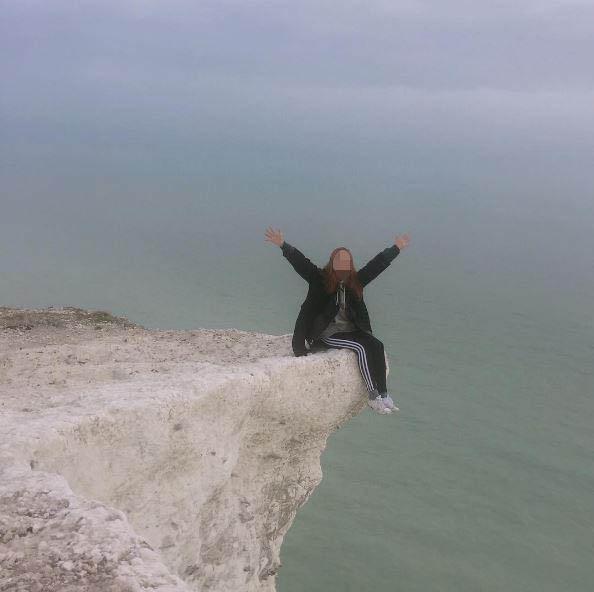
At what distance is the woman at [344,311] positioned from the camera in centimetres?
603

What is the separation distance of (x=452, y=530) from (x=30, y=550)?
837cm

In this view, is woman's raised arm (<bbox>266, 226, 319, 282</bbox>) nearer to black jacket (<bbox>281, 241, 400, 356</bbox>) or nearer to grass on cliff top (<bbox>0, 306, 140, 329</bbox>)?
black jacket (<bbox>281, 241, 400, 356</bbox>)

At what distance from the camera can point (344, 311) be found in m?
6.27

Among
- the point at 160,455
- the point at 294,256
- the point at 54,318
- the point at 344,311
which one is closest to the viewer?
the point at 160,455

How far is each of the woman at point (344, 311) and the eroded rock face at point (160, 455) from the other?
147 millimetres

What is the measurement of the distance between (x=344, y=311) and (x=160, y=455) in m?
2.22

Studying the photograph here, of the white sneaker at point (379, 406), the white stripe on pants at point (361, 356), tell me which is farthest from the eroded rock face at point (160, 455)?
the white sneaker at point (379, 406)

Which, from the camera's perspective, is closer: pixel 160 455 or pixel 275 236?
pixel 160 455

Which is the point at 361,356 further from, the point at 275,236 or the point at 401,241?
the point at 275,236

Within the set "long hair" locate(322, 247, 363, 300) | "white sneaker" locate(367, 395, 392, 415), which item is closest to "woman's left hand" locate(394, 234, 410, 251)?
"long hair" locate(322, 247, 363, 300)

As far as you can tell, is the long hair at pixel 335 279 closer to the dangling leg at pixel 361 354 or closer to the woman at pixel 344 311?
the woman at pixel 344 311

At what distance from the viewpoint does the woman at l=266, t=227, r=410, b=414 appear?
6.03m

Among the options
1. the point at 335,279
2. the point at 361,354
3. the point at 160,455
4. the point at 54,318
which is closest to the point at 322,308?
the point at 335,279

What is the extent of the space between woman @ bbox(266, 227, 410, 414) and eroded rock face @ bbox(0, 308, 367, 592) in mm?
147
